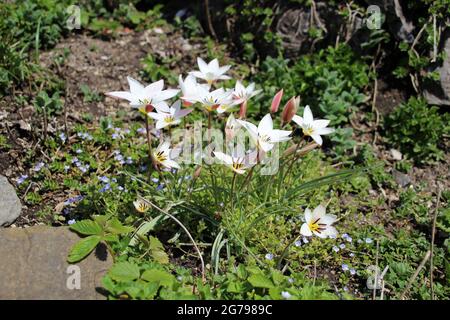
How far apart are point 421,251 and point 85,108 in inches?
87.9

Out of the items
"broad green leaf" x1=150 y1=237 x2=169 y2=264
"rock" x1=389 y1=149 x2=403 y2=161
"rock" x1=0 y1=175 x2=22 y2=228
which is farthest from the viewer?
"rock" x1=389 y1=149 x2=403 y2=161

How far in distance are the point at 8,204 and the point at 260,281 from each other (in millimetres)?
1358

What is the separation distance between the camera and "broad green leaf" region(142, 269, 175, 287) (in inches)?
88.4

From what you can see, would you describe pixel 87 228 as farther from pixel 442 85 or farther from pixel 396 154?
pixel 442 85

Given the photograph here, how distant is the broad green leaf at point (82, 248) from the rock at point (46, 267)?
1.2 inches

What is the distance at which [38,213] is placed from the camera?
2896 millimetres

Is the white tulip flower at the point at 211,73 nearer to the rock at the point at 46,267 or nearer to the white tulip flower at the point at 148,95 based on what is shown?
the white tulip flower at the point at 148,95

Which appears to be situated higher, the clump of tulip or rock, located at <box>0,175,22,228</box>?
the clump of tulip

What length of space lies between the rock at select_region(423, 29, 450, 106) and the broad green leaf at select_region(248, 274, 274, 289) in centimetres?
211

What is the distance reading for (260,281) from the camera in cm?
225

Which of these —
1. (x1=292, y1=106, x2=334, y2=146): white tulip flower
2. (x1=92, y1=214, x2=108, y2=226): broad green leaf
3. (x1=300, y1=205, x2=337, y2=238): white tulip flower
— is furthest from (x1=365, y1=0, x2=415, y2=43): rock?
(x1=92, y1=214, x2=108, y2=226): broad green leaf

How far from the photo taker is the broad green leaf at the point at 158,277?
2244 mm

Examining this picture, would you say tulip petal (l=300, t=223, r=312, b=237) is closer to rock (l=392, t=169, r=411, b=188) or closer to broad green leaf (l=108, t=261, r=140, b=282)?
broad green leaf (l=108, t=261, r=140, b=282)

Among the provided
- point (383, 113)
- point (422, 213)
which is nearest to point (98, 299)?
point (422, 213)
